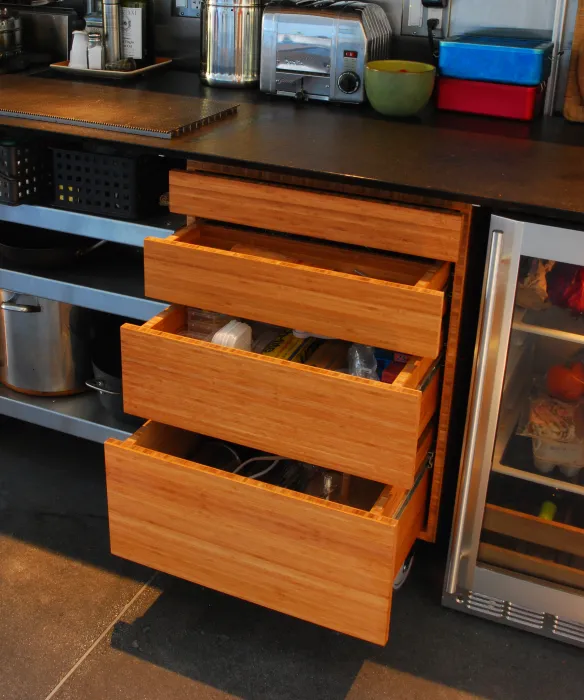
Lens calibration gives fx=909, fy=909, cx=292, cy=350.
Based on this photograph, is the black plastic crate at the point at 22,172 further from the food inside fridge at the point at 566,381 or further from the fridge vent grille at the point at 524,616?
the fridge vent grille at the point at 524,616

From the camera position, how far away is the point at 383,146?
1816 millimetres

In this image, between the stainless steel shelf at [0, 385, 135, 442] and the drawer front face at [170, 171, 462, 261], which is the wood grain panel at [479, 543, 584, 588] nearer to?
the drawer front face at [170, 171, 462, 261]

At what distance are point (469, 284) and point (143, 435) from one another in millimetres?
679

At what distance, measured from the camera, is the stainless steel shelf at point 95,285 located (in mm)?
1960

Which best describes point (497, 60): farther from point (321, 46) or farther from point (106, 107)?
point (106, 107)

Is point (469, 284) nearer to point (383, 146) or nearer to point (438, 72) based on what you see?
point (383, 146)

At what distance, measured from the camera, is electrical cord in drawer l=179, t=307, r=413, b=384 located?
1718 millimetres

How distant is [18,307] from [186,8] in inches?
37.8

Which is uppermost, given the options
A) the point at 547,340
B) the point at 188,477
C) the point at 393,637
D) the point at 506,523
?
the point at 547,340

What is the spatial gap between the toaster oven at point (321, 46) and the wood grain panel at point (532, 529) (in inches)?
40.1

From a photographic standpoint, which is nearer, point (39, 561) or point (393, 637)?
point (393, 637)

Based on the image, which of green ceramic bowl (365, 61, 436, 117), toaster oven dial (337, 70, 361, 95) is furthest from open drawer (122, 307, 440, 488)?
toaster oven dial (337, 70, 361, 95)

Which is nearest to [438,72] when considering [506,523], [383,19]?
[383,19]

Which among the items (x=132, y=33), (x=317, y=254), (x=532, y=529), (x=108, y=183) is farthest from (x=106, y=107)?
(x=532, y=529)
